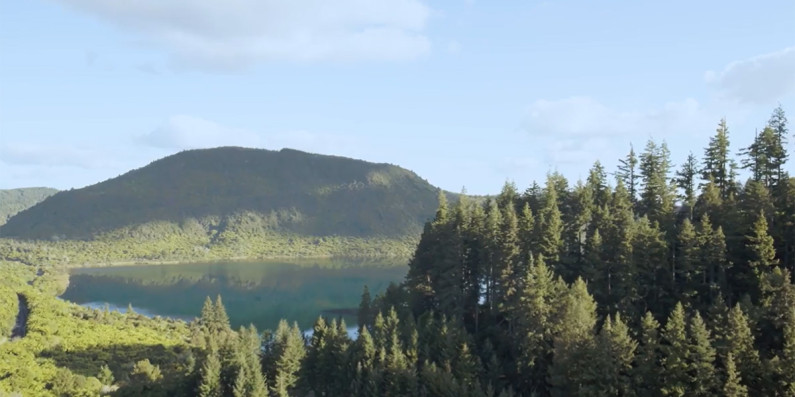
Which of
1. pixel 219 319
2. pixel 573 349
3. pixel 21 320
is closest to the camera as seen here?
pixel 573 349

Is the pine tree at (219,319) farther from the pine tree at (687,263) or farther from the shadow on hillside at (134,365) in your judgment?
the pine tree at (687,263)

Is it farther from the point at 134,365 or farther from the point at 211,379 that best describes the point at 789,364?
the point at 134,365

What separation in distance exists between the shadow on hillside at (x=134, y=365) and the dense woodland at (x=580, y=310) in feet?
1.42

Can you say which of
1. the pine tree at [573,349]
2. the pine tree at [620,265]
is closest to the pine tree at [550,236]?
the pine tree at [620,265]

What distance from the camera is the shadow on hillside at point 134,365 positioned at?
68.6m

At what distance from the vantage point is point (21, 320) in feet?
387

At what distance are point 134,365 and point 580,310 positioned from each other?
6327 centimetres

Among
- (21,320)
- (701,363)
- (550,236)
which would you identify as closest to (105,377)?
(21,320)

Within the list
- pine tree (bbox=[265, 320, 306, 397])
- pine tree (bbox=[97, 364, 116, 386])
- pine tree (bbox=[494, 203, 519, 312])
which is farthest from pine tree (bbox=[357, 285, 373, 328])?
pine tree (bbox=[97, 364, 116, 386])

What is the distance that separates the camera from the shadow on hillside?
225 ft

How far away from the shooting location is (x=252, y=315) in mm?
147000

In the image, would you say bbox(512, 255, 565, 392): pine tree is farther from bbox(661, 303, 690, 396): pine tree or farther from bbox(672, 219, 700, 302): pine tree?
bbox(672, 219, 700, 302): pine tree

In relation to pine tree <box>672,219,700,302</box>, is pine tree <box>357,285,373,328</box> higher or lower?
lower

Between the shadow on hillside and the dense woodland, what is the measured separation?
0.43 metres
